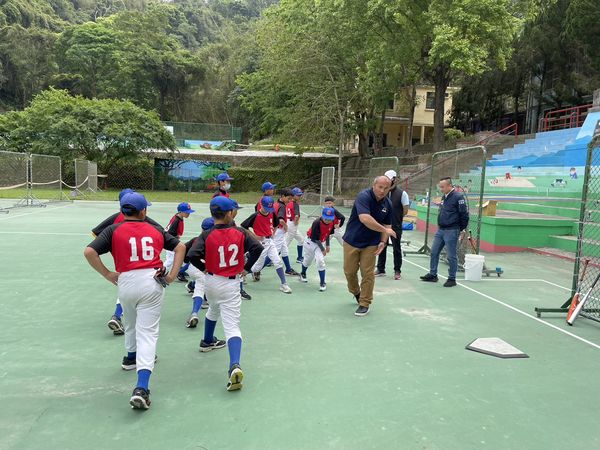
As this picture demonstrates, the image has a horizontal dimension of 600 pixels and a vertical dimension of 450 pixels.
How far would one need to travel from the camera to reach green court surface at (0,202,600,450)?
10.9 feet

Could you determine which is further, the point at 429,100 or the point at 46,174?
the point at 429,100

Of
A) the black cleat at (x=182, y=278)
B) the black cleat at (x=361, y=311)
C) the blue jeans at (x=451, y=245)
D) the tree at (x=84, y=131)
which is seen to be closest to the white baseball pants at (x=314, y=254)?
the black cleat at (x=361, y=311)

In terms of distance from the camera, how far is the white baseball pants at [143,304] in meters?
3.65

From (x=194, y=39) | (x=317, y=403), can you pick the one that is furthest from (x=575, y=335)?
(x=194, y=39)

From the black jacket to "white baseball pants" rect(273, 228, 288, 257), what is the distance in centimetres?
299

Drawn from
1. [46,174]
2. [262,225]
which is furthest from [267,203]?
[46,174]

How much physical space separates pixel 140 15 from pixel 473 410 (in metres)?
62.3

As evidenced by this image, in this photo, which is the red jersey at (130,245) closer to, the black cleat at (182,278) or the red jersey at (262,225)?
the red jersey at (262,225)

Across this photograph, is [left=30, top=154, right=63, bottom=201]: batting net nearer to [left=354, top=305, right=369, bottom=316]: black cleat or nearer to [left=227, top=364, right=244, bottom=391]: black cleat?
[left=354, top=305, right=369, bottom=316]: black cleat

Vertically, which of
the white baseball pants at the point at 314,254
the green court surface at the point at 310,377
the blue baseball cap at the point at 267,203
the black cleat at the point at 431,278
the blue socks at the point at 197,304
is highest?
the blue baseball cap at the point at 267,203

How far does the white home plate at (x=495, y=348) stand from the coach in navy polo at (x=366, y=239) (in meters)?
1.58

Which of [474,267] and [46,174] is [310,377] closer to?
[474,267]

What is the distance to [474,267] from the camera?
345 inches

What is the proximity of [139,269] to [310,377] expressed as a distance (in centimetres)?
189
